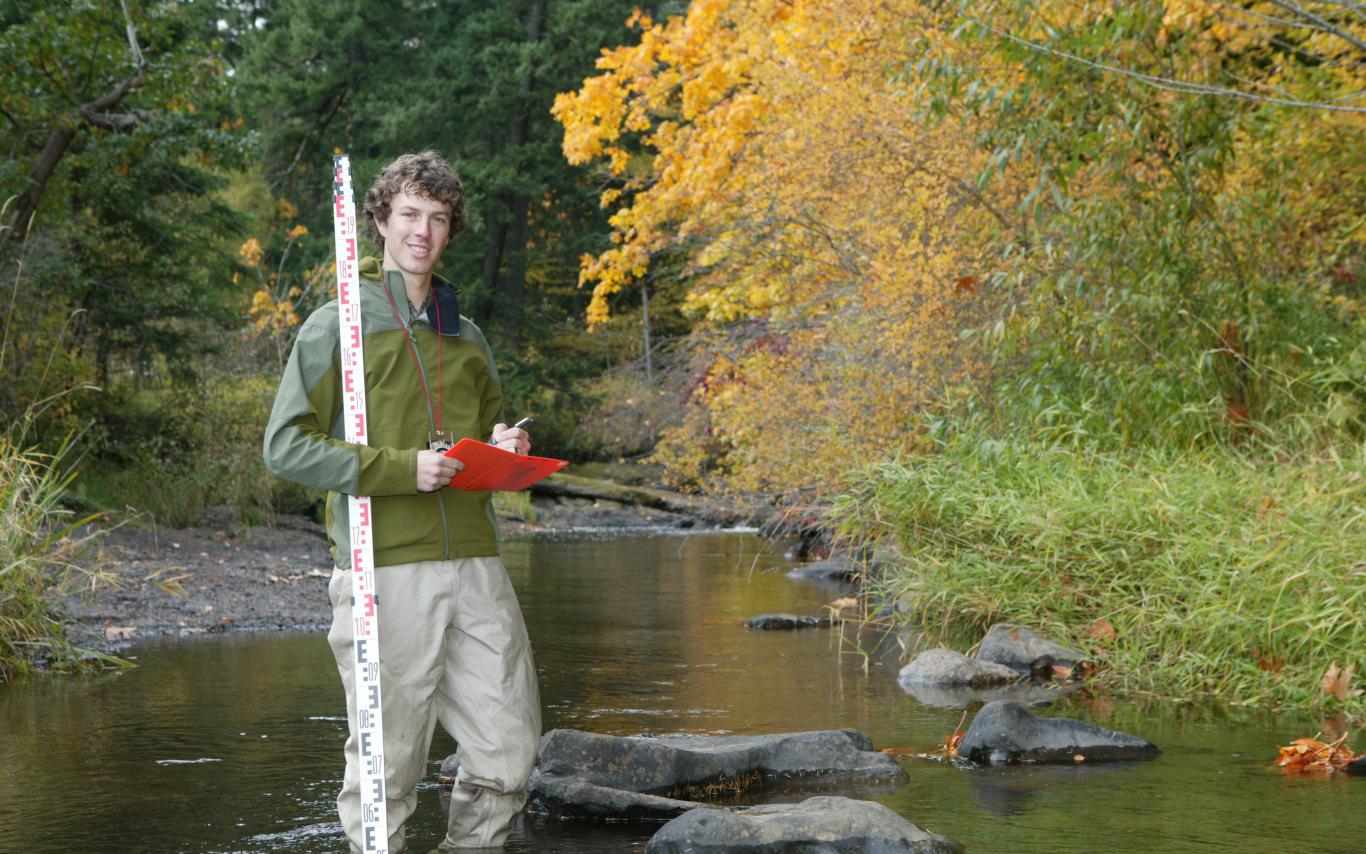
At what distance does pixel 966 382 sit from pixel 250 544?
737 centimetres

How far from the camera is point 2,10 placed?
15406 mm

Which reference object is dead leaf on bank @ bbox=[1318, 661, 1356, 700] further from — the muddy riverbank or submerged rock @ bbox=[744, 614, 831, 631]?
the muddy riverbank

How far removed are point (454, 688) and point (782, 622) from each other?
6.36 meters

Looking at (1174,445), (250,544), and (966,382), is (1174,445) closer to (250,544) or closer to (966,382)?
(966,382)

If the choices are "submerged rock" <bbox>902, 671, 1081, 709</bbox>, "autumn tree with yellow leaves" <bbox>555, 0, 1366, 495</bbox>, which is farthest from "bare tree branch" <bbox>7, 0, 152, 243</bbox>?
"submerged rock" <bbox>902, 671, 1081, 709</bbox>

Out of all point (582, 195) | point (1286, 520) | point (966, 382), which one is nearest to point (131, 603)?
point (966, 382)

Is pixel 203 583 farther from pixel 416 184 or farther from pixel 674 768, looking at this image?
pixel 416 184

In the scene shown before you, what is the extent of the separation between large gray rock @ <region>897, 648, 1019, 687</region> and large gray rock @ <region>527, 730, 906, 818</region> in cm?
216

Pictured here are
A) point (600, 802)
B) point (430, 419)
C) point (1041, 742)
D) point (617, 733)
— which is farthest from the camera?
point (617, 733)

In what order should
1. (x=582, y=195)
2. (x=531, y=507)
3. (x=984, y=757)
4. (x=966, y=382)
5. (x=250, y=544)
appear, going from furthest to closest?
1. (x=582, y=195)
2. (x=531, y=507)
3. (x=250, y=544)
4. (x=966, y=382)
5. (x=984, y=757)

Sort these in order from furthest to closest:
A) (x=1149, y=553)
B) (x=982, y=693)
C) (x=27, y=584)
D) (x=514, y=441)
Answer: (x=1149, y=553), (x=27, y=584), (x=982, y=693), (x=514, y=441)

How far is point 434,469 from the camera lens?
4.08 meters

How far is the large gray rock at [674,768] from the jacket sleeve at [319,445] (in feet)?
5.16

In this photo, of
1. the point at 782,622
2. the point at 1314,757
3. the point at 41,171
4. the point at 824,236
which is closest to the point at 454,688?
the point at 1314,757
